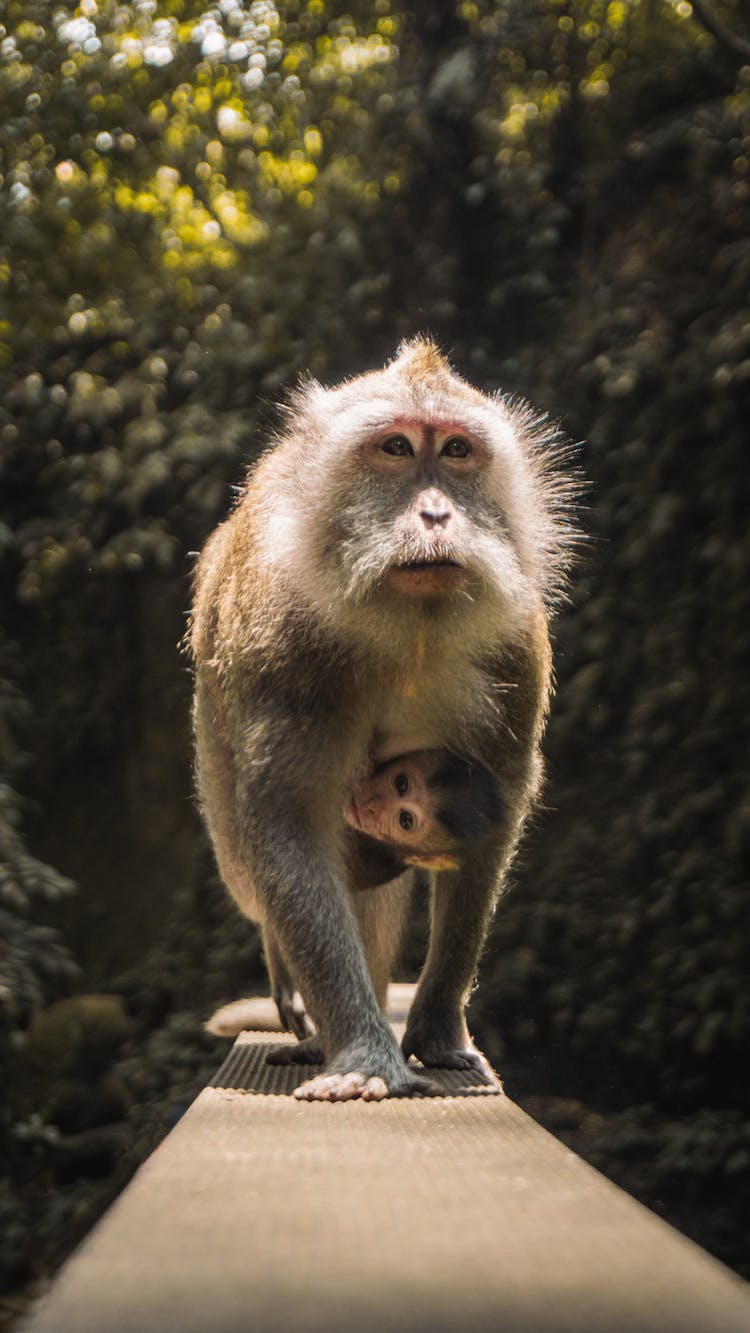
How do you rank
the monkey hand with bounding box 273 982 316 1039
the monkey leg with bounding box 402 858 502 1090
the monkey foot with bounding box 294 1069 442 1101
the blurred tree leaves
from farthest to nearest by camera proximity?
the blurred tree leaves, the monkey hand with bounding box 273 982 316 1039, the monkey leg with bounding box 402 858 502 1090, the monkey foot with bounding box 294 1069 442 1101

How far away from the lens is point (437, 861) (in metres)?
3.34

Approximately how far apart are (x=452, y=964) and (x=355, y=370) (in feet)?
15.9

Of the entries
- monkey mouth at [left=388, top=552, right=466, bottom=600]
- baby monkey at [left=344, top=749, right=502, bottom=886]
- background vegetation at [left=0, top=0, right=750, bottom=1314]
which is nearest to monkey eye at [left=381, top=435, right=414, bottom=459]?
monkey mouth at [left=388, top=552, right=466, bottom=600]

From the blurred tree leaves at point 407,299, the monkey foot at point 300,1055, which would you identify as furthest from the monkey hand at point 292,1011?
the blurred tree leaves at point 407,299

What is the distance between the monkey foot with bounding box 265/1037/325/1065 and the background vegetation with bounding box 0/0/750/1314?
262 cm

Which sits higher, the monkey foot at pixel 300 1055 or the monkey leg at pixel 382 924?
the monkey leg at pixel 382 924

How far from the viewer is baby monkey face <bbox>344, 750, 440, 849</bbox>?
324 centimetres

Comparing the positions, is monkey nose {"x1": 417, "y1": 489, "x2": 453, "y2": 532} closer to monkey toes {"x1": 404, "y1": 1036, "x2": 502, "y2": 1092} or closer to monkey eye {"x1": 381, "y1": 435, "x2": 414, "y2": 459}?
monkey eye {"x1": 381, "y1": 435, "x2": 414, "y2": 459}

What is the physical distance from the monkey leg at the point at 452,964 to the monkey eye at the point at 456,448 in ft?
3.12

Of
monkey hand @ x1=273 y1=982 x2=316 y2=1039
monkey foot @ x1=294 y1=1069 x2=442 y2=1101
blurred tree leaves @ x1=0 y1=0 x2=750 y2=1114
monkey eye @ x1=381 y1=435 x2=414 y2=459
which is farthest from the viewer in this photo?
blurred tree leaves @ x1=0 y1=0 x2=750 y2=1114

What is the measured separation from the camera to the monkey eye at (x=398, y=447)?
305 cm

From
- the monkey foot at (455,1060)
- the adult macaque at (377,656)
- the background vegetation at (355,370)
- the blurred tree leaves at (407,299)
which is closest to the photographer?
the adult macaque at (377,656)

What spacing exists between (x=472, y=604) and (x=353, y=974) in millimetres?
813

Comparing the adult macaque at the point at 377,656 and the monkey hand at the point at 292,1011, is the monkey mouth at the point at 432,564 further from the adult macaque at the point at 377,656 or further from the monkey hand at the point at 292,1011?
the monkey hand at the point at 292,1011
